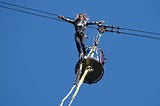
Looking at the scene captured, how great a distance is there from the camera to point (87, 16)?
69.0 ft

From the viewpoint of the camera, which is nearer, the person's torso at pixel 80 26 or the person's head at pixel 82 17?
the person's torso at pixel 80 26

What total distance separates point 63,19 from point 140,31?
2.59 metres

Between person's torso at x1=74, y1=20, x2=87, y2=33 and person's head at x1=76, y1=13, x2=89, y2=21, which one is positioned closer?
person's torso at x1=74, y1=20, x2=87, y2=33

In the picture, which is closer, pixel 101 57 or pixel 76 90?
pixel 76 90

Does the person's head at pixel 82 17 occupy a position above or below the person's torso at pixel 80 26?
above

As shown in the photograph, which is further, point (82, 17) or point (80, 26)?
point (82, 17)

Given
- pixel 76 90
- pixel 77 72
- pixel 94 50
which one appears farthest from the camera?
pixel 94 50

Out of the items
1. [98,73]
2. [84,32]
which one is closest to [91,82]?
[98,73]

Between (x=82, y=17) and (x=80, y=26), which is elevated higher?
(x=82, y=17)

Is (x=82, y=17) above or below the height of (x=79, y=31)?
above

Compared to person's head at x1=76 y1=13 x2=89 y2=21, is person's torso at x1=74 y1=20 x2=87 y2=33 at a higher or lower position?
lower

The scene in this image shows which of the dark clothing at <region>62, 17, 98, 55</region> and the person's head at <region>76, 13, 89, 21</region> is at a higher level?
the person's head at <region>76, 13, 89, 21</region>

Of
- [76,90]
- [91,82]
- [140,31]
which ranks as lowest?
[76,90]

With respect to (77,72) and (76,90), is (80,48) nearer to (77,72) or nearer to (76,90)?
(77,72)
